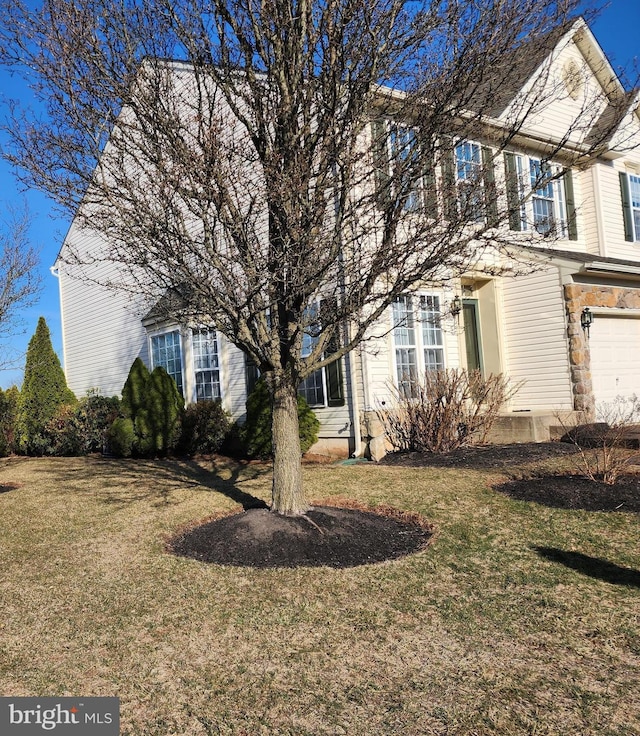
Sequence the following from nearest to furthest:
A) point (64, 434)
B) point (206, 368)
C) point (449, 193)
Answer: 1. point (449, 193)
2. point (206, 368)
3. point (64, 434)

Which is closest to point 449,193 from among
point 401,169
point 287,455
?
point 401,169

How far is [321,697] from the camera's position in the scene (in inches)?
125

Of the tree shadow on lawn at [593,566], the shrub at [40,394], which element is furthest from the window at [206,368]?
the tree shadow on lawn at [593,566]

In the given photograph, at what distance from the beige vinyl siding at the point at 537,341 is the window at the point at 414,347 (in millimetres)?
1676

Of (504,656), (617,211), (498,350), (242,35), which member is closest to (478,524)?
(504,656)

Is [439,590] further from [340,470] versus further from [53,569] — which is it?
[340,470]

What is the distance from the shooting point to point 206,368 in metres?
13.6

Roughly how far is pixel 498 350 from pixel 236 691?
33.9ft

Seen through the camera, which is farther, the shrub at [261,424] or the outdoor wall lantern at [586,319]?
the outdoor wall lantern at [586,319]

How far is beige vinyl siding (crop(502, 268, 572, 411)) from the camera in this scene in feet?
38.4

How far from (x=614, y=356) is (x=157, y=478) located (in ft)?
29.0

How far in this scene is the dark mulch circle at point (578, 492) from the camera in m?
6.50

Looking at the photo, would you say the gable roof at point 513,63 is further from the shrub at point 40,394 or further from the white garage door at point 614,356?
the shrub at point 40,394

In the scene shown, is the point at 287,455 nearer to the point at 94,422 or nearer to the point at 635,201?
the point at 94,422
